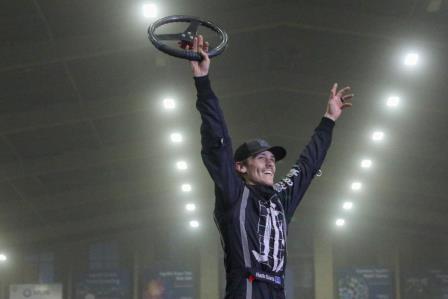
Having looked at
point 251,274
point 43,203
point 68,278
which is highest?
point 43,203

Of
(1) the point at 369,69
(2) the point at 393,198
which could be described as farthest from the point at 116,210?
(1) the point at 369,69

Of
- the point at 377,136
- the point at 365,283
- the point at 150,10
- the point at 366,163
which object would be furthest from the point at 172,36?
the point at 365,283

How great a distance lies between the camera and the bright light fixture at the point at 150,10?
15062 millimetres

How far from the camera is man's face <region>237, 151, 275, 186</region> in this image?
4.38 metres

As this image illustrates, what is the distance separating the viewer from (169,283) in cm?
3231

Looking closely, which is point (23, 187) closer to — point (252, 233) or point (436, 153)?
point (436, 153)

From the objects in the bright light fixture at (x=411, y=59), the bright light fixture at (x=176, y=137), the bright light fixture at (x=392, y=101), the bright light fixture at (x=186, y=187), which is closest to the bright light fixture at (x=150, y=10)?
the bright light fixture at (x=411, y=59)

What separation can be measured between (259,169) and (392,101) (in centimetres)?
1720

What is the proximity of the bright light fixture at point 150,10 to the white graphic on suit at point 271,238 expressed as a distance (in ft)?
36.9

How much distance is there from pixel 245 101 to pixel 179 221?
39.8 feet

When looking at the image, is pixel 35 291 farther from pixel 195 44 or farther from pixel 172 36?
pixel 195 44

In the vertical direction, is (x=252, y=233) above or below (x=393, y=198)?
below

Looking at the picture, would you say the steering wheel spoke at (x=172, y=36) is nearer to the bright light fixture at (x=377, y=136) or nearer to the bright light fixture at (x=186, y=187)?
the bright light fixture at (x=377, y=136)

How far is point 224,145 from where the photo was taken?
13.5 ft
